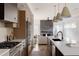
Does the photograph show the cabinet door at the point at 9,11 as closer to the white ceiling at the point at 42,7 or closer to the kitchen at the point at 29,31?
the kitchen at the point at 29,31

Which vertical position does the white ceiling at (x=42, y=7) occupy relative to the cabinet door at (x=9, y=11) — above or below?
above

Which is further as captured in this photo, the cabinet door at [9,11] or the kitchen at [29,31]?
the cabinet door at [9,11]

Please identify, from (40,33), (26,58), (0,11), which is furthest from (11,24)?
(40,33)

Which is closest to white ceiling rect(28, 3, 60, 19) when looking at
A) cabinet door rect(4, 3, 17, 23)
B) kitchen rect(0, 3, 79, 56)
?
kitchen rect(0, 3, 79, 56)

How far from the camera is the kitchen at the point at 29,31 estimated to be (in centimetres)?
324

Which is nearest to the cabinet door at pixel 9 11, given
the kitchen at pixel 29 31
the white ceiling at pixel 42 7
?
the kitchen at pixel 29 31

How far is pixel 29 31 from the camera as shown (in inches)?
270

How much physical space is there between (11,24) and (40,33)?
7.80 meters

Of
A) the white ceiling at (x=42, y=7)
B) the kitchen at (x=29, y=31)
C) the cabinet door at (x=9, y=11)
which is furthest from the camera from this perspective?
the white ceiling at (x=42, y=7)

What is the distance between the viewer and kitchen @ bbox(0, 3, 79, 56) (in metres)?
3.24

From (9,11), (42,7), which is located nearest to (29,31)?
(42,7)

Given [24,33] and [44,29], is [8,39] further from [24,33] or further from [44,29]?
[44,29]

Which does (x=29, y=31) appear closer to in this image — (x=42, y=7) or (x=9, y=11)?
(x=42, y=7)

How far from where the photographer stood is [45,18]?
41.6ft
